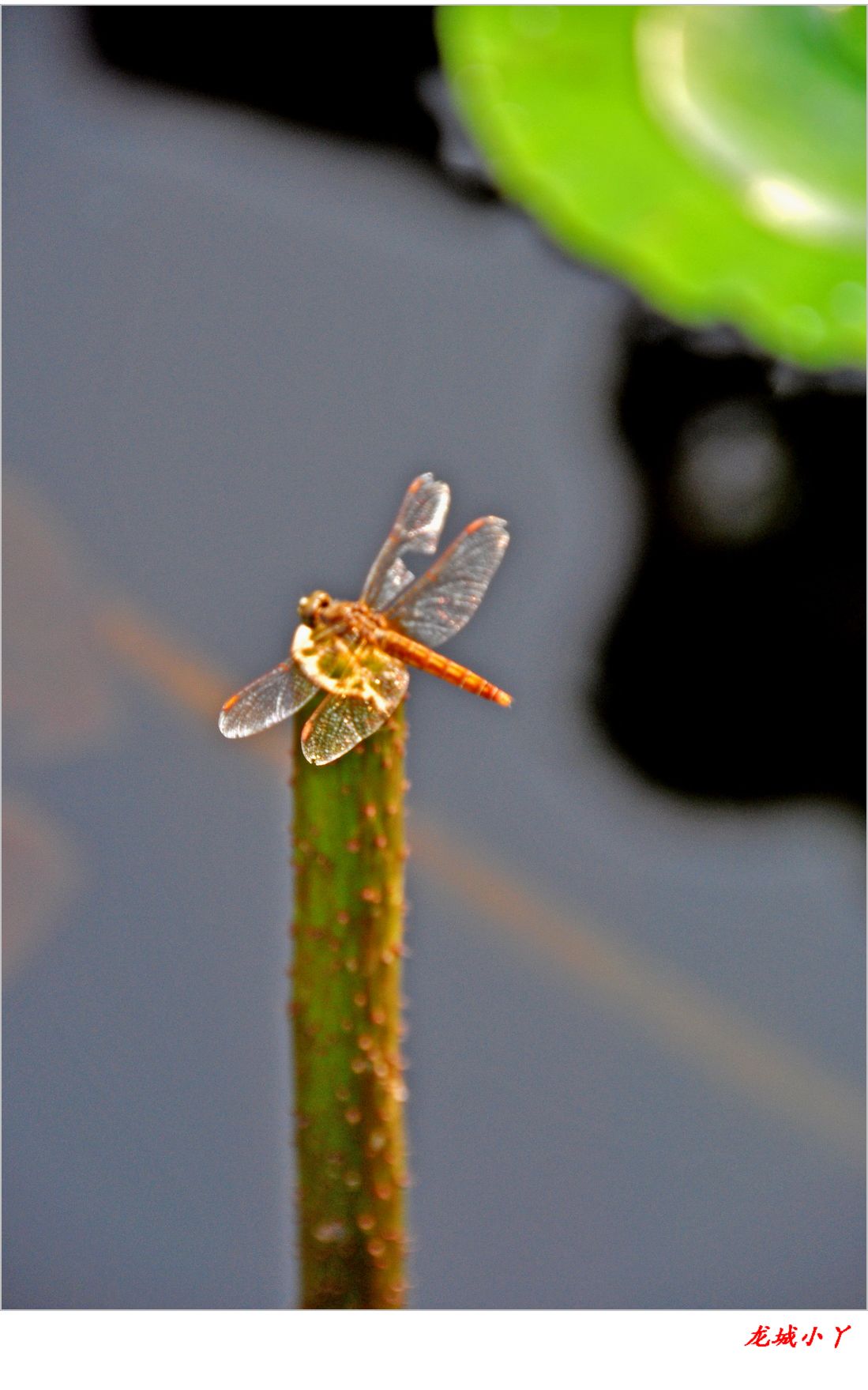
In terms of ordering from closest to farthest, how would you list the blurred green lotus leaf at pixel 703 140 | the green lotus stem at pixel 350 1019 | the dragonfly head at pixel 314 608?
the green lotus stem at pixel 350 1019
the dragonfly head at pixel 314 608
the blurred green lotus leaf at pixel 703 140

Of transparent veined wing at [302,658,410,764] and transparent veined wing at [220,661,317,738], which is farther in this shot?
transparent veined wing at [220,661,317,738]

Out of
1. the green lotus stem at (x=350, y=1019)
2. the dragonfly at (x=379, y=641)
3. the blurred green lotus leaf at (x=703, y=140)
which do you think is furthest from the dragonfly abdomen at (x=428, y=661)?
the blurred green lotus leaf at (x=703, y=140)

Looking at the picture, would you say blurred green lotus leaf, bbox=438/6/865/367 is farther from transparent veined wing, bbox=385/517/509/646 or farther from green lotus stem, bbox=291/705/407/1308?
green lotus stem, bbox=291/705/407/1308

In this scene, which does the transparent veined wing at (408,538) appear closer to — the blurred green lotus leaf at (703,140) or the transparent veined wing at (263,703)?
the transparent veined wing at (263,703)

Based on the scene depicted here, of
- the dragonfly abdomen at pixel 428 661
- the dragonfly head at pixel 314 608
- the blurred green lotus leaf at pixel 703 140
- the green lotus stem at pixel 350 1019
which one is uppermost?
the blurred green lotus leaf at pixel 703 140

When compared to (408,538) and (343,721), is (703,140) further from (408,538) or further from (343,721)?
(343,721)

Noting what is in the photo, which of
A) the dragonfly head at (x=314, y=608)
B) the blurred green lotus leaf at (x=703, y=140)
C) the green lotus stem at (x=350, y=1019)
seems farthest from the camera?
the blurred green lotus leaf at (x=703, y=140)

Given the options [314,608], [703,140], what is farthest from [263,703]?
[703,140]

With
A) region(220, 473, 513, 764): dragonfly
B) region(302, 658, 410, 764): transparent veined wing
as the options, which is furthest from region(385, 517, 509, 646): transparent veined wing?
region(302, 658, 410, 764): transparent veined wing
